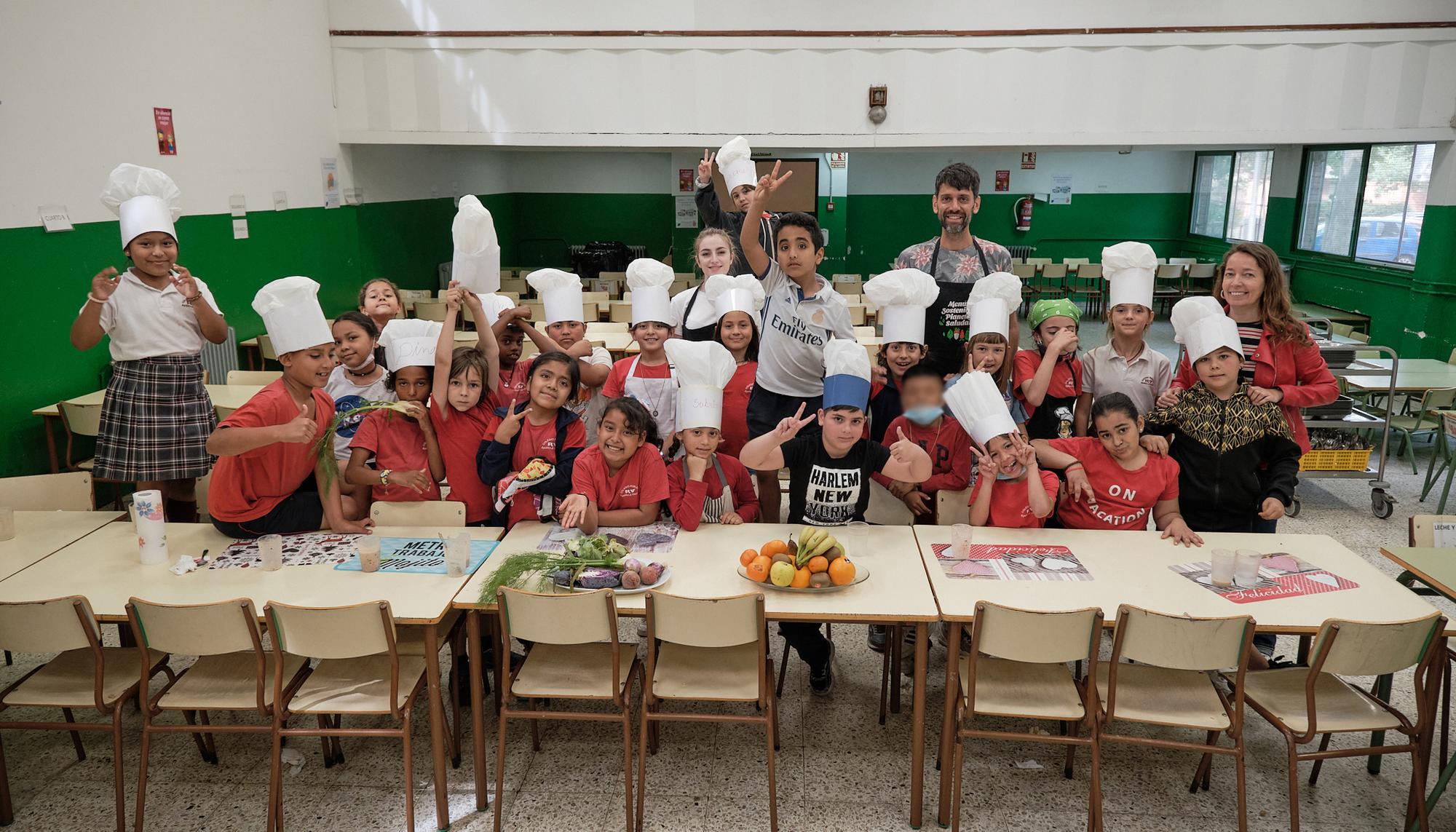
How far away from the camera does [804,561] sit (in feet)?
9.64

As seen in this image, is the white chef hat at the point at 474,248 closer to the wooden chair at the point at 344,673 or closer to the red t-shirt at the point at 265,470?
the red t-shirt at the point at 265,470

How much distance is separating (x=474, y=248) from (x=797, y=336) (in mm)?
1528

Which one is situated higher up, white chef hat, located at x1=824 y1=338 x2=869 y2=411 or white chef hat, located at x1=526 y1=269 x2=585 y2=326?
white chef hat, located at x1=526 y1=269 x2=585 y2=326

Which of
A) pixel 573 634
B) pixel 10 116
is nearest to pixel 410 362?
pixel 573 634

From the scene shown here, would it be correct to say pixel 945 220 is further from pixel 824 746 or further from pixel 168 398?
pixel 168 398

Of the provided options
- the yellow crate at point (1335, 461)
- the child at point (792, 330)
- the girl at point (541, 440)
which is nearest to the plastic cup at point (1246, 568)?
the child at point (792, 330)

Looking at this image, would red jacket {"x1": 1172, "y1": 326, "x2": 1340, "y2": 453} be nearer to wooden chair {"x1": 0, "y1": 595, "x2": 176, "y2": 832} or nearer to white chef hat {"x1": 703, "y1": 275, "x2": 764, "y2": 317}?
white chef hat {"x1": 703, "y1": 275, "x2": 764, "y2": 317}

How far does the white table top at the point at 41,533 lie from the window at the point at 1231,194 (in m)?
12.3

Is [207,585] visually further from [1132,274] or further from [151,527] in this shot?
[1132,274]

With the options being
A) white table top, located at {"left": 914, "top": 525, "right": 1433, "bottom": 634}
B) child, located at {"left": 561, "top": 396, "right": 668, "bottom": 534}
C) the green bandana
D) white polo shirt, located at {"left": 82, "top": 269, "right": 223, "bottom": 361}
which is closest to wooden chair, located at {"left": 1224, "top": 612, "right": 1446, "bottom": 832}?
white table top, located at {"left": 914, "top": 525, "right": 1433, "bottom": 634}

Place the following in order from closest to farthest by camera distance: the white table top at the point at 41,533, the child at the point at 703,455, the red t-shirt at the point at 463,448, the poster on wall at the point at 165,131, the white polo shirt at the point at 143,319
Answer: the white table top at the point at 41,533, the child at the point at 703,455, the red t-shirt at the point at 463,448, the white polo shirt at the point at 143,319, the poster on wall at the point at 165,131

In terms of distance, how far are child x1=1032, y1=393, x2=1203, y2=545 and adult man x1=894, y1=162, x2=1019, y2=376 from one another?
841mm

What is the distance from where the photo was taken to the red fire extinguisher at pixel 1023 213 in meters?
13.9

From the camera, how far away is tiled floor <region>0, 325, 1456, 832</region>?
3.02 m
